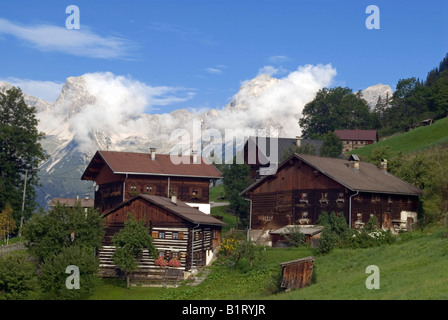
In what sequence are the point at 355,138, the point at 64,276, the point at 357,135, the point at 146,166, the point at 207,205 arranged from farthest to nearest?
1. the point at 357,135
2. the point at 355,138
3. the point at 207,205
4. the point at 146,166
5. the point at 64,276

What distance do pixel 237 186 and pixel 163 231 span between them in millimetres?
26817

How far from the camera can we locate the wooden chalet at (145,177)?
7281 cm

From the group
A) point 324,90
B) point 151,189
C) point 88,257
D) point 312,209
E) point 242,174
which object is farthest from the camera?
point 324,90

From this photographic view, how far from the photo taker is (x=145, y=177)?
73562mm

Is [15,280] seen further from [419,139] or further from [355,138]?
[355,138]

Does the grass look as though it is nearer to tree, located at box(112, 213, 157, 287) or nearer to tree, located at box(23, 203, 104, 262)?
→ tree, located at box(112, 213, 157, 287)

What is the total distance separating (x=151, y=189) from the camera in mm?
73750

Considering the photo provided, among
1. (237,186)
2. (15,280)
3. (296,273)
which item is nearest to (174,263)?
(15,280)

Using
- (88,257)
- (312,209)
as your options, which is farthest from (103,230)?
(312,209)

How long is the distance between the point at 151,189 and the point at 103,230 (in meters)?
17.2

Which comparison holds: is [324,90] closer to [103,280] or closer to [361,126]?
[361,126]

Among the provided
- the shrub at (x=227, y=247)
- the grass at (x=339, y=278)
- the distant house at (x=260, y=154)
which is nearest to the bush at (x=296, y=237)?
the grass at (x=339, y=278)

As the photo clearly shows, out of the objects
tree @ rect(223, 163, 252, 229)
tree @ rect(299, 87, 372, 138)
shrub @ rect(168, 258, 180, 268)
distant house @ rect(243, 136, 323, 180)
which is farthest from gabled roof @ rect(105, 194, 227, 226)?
tree @ rect(299, 87, 372, 138)

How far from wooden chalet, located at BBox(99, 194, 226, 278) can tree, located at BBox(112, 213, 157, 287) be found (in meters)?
1.60
